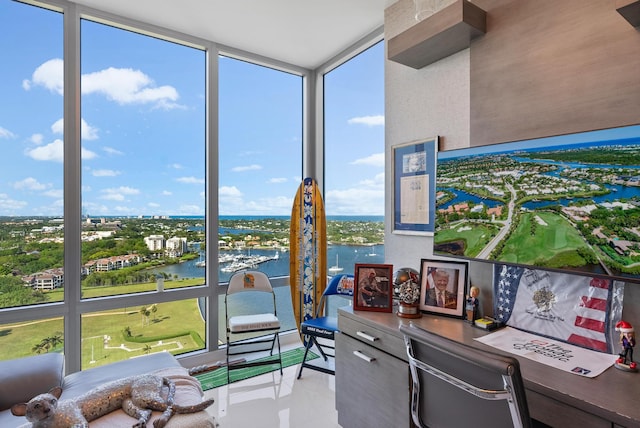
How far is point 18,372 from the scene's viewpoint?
1816 millimetres

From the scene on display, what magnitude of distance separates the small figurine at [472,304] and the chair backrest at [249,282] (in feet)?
6.58

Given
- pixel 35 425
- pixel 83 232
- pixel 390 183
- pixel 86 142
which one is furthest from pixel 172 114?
pixel 35 425

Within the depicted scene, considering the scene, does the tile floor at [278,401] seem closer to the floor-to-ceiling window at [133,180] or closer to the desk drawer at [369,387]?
the desk drawer at [369,387]

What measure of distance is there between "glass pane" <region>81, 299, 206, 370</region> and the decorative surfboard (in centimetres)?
95

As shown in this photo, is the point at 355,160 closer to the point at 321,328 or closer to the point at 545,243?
the point at 321,328

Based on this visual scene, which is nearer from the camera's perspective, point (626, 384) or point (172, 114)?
point (626, 384)

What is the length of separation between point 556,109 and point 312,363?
2704 millimetres

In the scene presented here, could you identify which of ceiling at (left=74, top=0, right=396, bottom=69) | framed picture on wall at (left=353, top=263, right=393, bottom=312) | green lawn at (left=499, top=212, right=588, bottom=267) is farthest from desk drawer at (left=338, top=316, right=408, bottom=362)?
ceiling at (left=74, top=0, right=396, bottom=69)

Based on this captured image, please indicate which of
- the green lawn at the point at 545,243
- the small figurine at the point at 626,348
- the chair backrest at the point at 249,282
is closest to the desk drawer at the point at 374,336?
the green lawn at the point at 545,243

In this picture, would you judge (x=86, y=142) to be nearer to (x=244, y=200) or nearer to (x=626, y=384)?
(x=244, y=200)

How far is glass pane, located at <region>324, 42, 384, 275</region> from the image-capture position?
3.08 metres

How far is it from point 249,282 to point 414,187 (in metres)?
1.84

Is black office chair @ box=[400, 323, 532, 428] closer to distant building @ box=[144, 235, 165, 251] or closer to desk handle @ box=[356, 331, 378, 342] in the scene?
desk handle @ box=[356, 331, 378, 342]

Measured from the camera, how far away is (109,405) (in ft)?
5.27
